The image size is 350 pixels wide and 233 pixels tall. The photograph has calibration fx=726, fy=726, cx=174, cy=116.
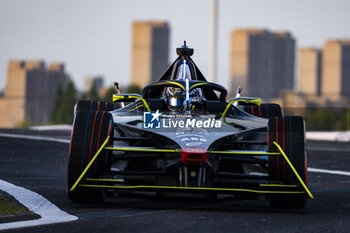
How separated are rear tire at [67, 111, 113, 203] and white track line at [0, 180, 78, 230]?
34 cm

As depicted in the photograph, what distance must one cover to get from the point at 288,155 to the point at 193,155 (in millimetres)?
1050

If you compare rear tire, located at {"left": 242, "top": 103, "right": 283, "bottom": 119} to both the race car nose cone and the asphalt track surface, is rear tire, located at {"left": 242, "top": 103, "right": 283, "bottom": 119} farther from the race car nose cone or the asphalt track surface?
the race car nose cone

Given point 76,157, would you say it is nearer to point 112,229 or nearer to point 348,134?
point 112,229

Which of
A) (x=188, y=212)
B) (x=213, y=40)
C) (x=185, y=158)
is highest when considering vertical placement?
(x=213, y=40)

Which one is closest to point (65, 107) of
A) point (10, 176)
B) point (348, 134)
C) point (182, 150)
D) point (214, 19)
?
point (214, 19)

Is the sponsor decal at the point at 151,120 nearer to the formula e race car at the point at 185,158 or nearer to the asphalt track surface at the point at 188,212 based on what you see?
the formula e race car at the point at 185,158

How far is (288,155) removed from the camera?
7465 millimetres

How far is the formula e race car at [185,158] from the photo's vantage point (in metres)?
7.24

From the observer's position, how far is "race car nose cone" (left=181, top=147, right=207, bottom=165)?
7.10 meters

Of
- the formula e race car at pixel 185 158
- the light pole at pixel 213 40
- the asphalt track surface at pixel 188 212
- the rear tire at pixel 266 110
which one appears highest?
the light pole at pixel 213 40

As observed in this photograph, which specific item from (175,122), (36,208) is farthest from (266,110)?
(36,208)

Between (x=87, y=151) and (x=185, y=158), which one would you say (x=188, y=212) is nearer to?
(x=185, y=158)

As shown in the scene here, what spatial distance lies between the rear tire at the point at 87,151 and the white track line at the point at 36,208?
340 mm

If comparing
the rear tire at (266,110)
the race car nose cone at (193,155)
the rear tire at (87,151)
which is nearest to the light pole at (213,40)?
the rear tire at (266,110)
